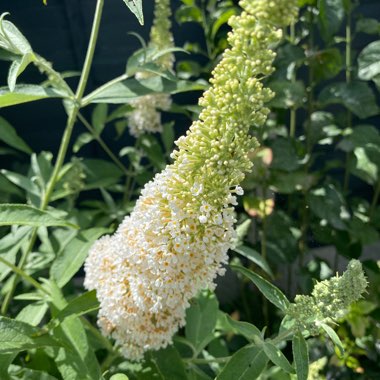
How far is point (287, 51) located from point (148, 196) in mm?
1149

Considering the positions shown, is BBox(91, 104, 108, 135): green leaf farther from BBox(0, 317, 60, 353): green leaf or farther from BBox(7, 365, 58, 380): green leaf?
BBox(0, 317, 60, 353): green leaf

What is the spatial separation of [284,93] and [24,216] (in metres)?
1.20

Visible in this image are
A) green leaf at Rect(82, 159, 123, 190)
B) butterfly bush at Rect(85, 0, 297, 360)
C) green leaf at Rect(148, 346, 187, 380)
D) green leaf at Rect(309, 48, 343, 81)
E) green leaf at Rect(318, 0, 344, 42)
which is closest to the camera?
butterfly bush at Rect(85, 0, 297, 360)

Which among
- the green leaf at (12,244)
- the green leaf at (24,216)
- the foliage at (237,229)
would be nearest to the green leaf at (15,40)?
the foliage at (237,229)

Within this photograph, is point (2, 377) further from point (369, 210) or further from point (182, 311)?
point (369, 210)

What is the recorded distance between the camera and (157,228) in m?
1.03

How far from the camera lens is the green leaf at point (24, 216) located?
1068 millimetres

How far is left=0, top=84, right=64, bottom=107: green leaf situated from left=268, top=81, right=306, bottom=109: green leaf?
2.79 feet

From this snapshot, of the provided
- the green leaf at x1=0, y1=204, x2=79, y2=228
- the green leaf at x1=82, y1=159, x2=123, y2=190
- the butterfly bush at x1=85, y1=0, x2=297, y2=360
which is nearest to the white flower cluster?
the butterfly bush at x1=85, y1=0, x2=297, y2=360

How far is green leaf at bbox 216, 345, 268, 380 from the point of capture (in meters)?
1.08

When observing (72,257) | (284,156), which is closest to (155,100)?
(284,156)

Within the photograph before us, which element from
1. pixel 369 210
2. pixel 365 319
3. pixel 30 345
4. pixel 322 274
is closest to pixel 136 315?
pixel 30 345

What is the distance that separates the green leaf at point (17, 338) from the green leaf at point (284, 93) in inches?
47.2

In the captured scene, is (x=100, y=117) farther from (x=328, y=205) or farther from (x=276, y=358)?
(x=276, y=358)
